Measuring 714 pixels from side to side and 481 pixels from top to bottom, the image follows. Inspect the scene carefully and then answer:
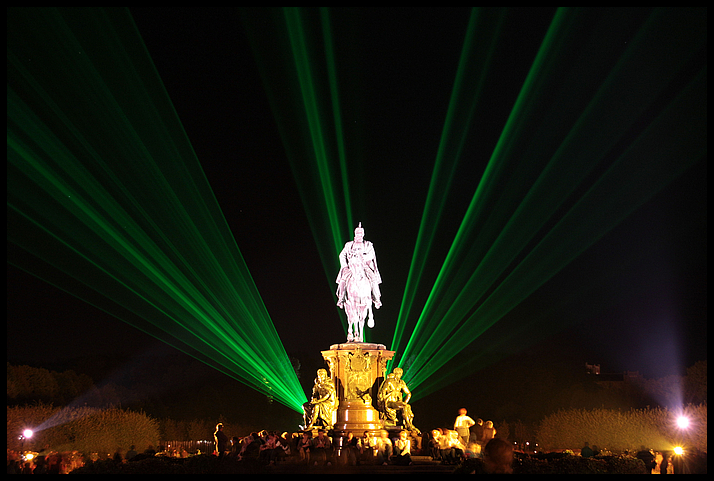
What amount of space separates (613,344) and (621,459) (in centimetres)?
2858

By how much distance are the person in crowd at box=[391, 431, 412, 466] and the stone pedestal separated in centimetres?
96

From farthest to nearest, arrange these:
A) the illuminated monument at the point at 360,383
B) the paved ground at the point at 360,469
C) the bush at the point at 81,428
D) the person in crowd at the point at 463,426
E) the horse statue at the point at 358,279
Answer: the bush at the point at 81,428 → the horse statue at the point at 358,279 → the illuminated monument at the point at 360,383 → the person in crowd at the point at 463,426 → the paved ground at the point at 360,469

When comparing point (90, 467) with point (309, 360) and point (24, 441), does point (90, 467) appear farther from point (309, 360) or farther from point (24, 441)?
point (309, 360)

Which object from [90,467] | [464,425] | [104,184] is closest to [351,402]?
[464,425]

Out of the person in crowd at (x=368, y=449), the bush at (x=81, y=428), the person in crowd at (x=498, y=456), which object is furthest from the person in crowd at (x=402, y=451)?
the bush at (x=81, y=428)

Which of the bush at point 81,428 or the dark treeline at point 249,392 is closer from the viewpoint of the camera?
the bush at point 81,428

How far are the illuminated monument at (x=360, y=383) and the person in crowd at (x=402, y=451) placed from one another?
65 cm

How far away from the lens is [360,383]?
22016mm

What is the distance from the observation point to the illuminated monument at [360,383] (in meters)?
21.6

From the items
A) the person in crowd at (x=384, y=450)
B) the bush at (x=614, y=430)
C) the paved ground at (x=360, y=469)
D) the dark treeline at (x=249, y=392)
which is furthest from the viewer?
the dark treeline at (x=249, y=392)

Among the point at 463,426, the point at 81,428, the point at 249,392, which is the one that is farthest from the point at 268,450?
the point at 249,392

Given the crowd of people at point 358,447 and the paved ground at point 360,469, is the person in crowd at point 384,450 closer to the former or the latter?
the crowd of people at point 358,447

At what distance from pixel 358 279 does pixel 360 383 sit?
320 centimetres

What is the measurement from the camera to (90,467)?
58.2 ft
